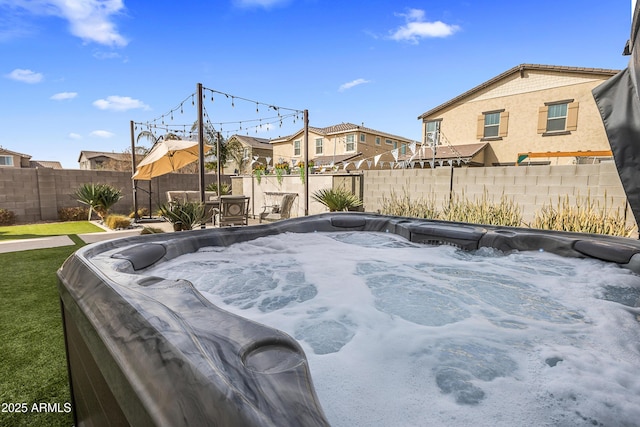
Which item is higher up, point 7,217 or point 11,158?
point 11,158

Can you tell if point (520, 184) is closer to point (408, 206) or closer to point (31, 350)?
point (408, 206)

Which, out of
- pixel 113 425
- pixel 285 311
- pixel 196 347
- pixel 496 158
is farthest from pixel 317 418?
pixel 496 158

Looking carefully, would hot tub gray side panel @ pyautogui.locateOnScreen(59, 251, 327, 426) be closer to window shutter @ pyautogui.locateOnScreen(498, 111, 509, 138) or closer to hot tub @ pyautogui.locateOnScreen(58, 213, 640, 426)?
hot tub @ pyautogui.locateOnScreen(58, 213, 640, 426)

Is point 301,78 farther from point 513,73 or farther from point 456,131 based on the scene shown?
point 513,73

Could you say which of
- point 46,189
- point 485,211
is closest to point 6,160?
point 46,189

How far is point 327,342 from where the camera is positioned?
4.59 ft

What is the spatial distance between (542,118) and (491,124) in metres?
1.56

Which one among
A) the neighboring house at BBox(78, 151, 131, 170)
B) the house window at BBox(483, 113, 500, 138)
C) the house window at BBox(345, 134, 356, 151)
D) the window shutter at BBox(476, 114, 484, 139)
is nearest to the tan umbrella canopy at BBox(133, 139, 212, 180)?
the window shutter at BBox(476, 114, 484, 139)

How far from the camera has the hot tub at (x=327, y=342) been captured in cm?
66

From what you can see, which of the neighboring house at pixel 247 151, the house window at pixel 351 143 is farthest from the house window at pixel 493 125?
the neighboring house at pixel 247 151

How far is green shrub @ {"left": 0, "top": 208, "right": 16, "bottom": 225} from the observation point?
7055mm

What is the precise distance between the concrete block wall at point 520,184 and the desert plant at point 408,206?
87 millimetres

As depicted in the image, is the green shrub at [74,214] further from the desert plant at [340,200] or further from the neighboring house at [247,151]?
the neighboring house at [247,151]

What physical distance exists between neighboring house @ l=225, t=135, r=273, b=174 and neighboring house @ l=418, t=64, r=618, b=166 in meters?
11.6
